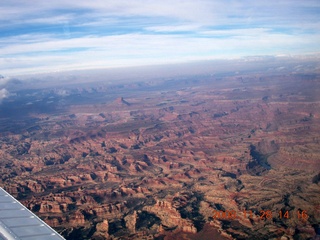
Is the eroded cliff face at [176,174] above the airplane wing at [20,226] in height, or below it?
below

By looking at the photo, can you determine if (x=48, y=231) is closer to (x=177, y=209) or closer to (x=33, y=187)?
(x=177, y=209)

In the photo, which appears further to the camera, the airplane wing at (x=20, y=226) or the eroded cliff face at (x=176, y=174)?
the eroded cliff face at (x=176, y=174)
